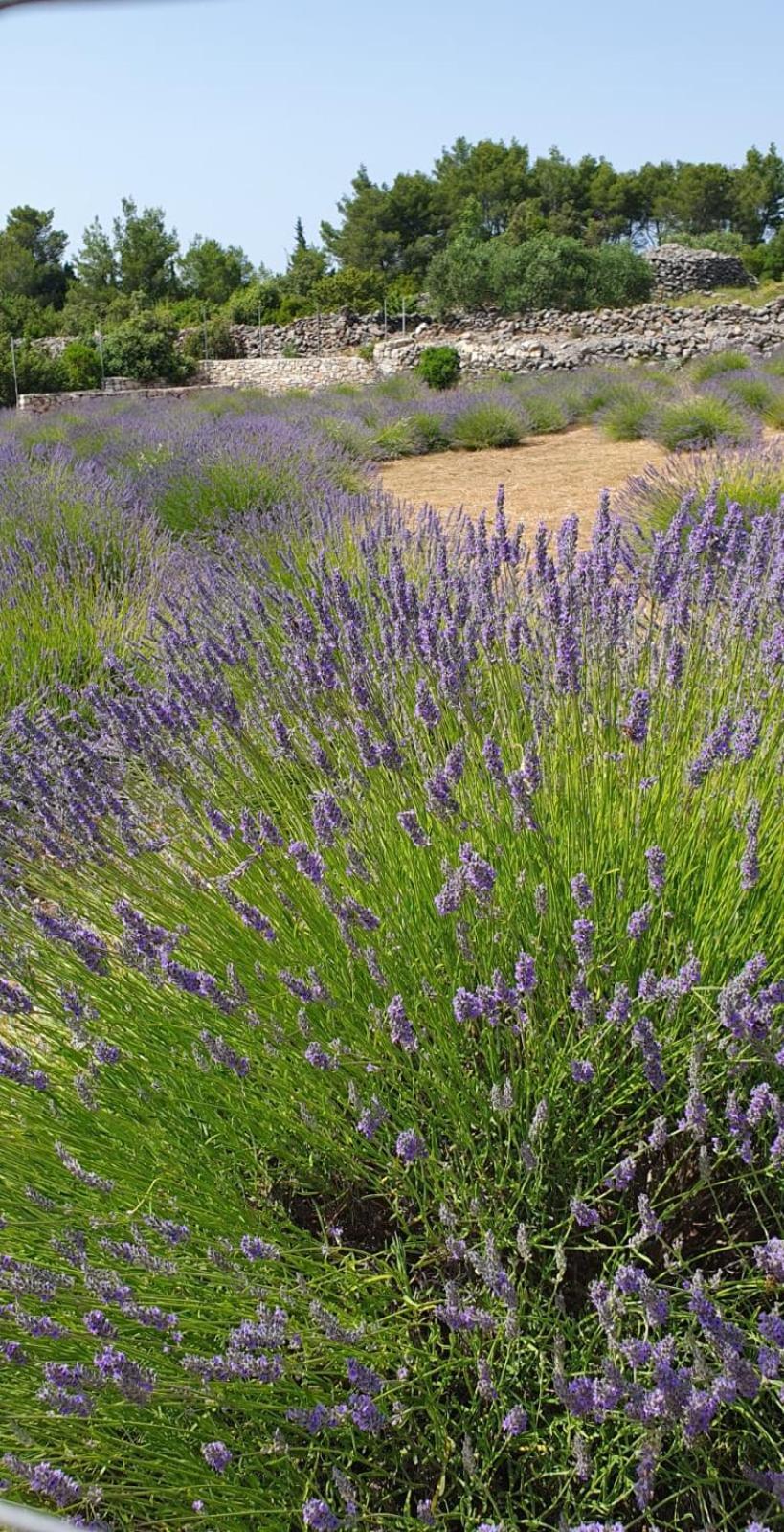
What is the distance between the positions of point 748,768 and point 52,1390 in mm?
1684

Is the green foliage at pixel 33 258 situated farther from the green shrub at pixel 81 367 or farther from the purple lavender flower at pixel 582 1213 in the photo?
the purple lavender flower at pixel 582 1213

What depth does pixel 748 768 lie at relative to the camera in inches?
85.7

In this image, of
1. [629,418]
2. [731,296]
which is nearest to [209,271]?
[731,296]

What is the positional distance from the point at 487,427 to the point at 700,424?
12.4ft

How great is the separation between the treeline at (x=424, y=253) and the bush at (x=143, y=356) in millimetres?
39

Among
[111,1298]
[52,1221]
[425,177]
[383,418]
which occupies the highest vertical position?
[425,177]

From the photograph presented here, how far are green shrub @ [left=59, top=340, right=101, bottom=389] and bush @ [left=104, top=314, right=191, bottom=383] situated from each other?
1.33ft

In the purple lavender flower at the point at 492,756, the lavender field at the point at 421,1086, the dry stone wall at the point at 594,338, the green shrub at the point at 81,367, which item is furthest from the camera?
the green shrub at the point at 81,367

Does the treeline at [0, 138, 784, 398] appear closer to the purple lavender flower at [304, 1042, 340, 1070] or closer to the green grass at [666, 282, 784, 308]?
the green grass at [666, 282, 784, 308]

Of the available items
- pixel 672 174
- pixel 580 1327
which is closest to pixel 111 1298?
pixel 580 1327

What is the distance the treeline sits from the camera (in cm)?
3300

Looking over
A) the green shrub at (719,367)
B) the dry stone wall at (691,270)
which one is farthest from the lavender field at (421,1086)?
the dry stone wall at (691,270)

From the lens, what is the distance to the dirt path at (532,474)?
367 inches

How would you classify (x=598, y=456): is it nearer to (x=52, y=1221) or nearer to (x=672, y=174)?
(x=52, y=1221)
